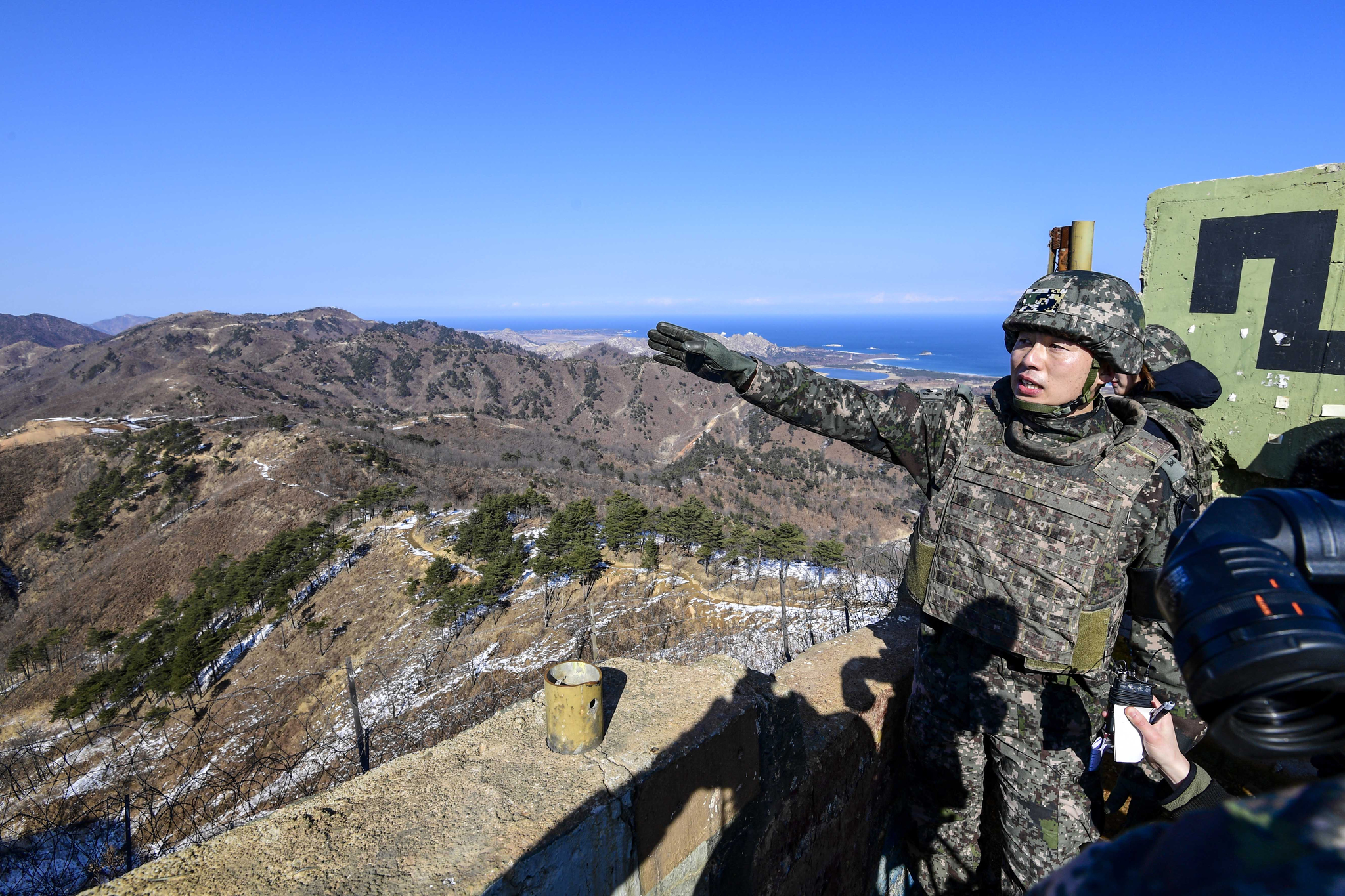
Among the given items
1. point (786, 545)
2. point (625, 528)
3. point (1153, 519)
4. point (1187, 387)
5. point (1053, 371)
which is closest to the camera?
point (1153, 519)

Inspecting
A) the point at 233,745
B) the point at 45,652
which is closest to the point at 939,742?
the point at 233,745

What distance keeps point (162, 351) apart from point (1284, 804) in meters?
98.9

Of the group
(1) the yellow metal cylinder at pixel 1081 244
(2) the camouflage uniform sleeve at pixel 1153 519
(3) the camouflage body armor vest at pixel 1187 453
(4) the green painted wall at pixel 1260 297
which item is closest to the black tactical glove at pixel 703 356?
(2) the camouflage uniform sleeve at pixel 1153 519

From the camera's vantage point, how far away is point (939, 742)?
2.51m

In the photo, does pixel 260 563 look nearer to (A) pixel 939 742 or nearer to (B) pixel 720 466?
(A) pixel 939 742

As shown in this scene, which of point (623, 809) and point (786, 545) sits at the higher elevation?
point (623, 809)

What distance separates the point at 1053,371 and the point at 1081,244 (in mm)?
1571

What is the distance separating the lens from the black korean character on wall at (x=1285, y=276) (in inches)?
124

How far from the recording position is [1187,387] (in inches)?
121

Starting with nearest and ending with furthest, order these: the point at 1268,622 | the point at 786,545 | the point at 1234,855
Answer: the point at 1234,855, the point at 1268,622, the point at 786,545

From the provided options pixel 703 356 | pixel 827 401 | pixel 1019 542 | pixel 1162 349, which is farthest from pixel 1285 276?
pixel 703 356

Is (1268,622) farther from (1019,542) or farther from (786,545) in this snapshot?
(786,545)

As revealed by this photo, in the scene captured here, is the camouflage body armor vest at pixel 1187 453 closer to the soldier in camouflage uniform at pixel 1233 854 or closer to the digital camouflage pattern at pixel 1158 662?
the digital camouflage pattern at pixel 1158 662

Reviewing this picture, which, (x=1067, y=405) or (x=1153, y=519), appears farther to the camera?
(x=1067, y=405)
